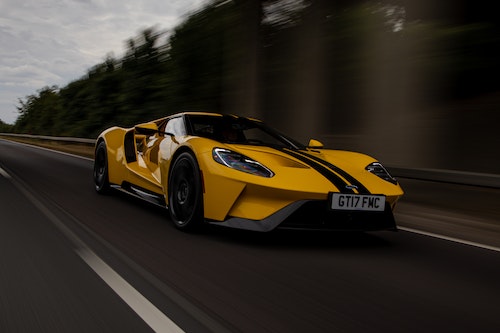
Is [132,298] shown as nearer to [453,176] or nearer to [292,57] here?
[453,176]

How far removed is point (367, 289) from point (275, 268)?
67cm

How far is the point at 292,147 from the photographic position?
17.8 ft

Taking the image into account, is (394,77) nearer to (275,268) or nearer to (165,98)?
(275,268)

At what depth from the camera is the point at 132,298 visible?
9.56 ft

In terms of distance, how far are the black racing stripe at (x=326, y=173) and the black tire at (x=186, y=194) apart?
0.86 m

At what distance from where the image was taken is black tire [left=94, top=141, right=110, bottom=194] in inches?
285

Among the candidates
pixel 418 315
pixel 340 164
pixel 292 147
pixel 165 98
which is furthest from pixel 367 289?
pixel 165 98

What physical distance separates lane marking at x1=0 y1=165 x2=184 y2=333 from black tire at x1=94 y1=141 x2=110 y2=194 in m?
2.21

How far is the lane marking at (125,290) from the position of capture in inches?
99.0

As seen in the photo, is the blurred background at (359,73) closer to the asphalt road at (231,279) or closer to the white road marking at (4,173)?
the asphalt road at (231,279)

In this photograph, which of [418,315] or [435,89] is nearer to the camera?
[418,315]

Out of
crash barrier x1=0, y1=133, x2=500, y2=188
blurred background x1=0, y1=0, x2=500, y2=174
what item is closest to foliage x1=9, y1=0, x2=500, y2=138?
blurred background x1=0, y1=0, x2=500, y2=174

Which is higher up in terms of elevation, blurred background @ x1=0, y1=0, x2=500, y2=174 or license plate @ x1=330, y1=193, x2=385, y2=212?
blurred background @ x1=0, y1=0, x2=500, y2=174

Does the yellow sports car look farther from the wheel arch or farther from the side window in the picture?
the wheel arch
